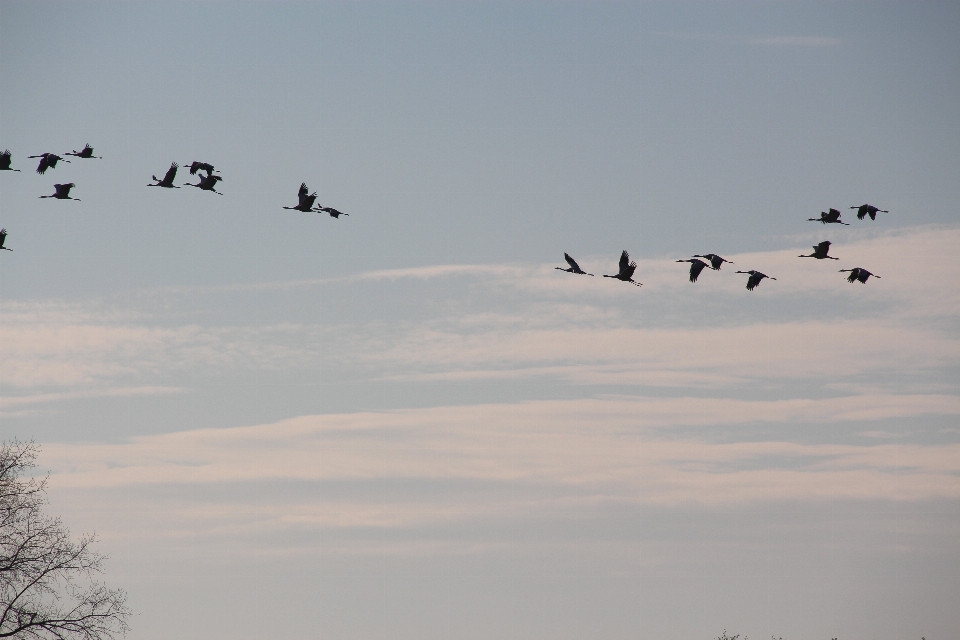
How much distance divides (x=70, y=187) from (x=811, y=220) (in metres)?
20.0

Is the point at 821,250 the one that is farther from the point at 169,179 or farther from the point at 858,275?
the point at 169,179

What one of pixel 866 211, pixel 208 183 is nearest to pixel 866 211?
pixel 866 211

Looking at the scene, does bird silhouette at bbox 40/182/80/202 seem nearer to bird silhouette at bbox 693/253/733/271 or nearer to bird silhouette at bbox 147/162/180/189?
bird silhouette at bbox 147/162/180/189

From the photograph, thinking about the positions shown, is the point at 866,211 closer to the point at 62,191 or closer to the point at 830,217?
the point at 830,217

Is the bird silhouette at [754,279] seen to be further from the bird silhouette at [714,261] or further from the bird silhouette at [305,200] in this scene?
the bird silhouette at [305,200]

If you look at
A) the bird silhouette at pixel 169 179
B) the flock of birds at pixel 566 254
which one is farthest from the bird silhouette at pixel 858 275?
the bird silhouette at pixel 169 179

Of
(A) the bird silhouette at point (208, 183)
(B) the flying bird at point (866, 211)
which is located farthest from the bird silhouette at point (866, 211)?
(A) the bird silhouette at point (208, 183)

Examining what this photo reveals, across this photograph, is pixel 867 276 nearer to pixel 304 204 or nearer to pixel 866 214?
pixel 866 214

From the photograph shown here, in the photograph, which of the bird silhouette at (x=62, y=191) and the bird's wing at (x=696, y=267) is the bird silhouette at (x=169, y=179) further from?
the bird's wing at (x=696, y=267)

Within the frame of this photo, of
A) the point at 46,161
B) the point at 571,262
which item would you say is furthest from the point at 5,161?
the point at 571,262

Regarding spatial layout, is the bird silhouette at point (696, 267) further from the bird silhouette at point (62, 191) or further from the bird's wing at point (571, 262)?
the bird silhouette at point (62, 191)

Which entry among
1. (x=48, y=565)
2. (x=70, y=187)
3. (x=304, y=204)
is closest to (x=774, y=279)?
(x=304, y=204)

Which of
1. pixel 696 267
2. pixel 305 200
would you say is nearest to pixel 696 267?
pixel 696 267

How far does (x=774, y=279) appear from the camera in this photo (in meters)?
35.4
